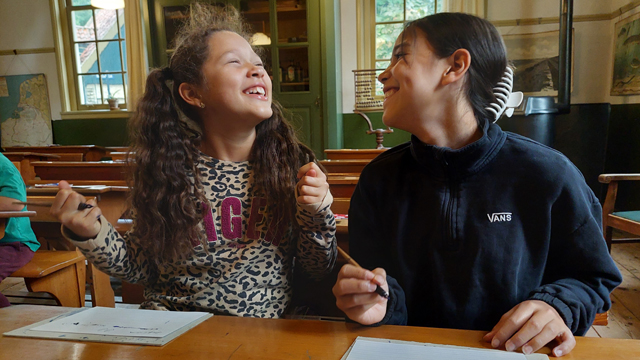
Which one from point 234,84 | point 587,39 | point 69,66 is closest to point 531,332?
point 234,84

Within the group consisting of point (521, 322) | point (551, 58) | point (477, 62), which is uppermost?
point (551, 58)

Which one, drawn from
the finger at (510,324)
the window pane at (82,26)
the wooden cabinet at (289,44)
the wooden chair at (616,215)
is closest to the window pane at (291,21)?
the wooden cabinet at (289,44)

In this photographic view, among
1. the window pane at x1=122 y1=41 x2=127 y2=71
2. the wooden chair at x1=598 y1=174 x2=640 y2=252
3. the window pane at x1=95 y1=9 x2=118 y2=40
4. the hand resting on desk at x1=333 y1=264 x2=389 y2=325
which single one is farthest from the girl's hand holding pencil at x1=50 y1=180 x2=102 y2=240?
the window pane at x1=95 y1=9 x2=118 y2=40

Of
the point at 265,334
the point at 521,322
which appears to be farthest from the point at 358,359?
the point at 521,322

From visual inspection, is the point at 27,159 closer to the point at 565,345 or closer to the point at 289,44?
the point at 289,44

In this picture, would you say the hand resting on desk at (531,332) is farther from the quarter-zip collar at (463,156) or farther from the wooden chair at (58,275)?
the wooden chair at (58,275)

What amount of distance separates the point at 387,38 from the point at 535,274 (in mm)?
5194

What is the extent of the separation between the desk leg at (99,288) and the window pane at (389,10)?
4.86 m

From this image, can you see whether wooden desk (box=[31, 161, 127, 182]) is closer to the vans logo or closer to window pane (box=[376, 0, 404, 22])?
the vans logo

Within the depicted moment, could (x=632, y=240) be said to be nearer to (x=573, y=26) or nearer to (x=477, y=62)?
(x=573, y=26)

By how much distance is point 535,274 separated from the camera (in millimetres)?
814

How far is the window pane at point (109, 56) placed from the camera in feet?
20.5

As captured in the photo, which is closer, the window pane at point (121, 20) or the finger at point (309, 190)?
the finger at point (309, 190)

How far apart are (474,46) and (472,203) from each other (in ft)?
1.12
